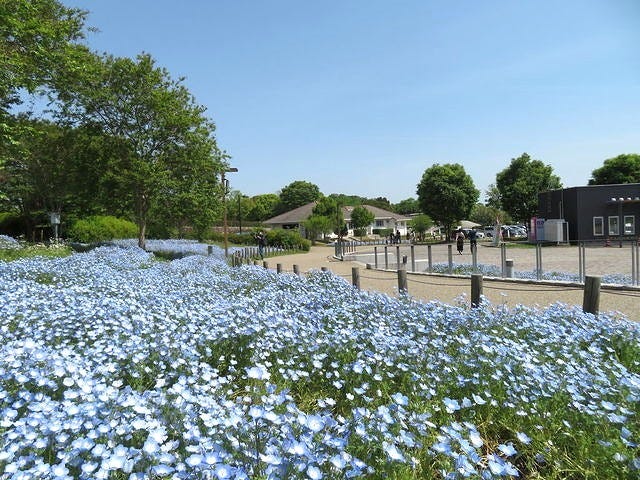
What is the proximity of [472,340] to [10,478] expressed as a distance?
3.67m

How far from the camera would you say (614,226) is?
36.2 m

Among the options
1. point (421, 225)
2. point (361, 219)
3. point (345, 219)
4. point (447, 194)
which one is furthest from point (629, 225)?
point (345, 219)

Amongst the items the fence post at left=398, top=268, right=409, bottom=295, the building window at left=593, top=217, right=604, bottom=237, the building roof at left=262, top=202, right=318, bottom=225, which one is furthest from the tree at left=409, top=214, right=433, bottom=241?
the fence post at left=398, top=268, right=409, bottom=295

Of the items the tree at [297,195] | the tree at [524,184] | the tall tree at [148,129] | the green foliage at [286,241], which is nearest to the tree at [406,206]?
the tree at [297,195]

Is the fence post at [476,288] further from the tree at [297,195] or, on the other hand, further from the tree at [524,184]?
the tree at [297,195]

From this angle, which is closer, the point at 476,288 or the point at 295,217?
the point at 476,288

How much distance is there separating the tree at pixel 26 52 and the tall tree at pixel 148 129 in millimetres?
5229

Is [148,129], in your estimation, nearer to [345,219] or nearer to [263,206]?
[345,219]

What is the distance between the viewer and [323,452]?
224 centimetres

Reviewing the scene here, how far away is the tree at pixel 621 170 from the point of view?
57.6 metres

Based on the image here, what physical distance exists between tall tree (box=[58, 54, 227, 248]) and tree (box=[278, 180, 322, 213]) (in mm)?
71519

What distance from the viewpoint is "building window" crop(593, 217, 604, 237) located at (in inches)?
1425

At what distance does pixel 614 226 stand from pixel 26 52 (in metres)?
37.3

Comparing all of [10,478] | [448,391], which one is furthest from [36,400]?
[448,391]
